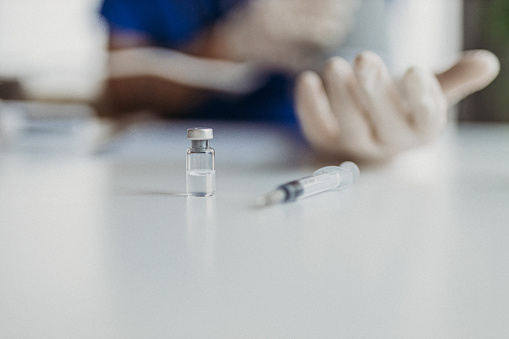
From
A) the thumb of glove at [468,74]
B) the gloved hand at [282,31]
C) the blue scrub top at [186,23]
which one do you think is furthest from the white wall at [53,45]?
the thumb of glove at [468,74]

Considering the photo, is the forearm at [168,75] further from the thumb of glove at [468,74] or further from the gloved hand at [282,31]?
the thumb of glove at [468,74]

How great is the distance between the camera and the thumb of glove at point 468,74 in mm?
602

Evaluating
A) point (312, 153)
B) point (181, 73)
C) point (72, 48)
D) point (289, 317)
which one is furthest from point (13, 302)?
point (72, 48)

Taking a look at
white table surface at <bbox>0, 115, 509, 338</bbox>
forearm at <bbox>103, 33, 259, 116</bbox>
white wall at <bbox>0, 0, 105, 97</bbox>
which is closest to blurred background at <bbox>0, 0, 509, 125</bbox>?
white wall at <bbox>0, 0, 105, 97</bbox>

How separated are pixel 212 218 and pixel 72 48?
3504 mm

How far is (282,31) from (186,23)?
43 centimetres

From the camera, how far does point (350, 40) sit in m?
1.97

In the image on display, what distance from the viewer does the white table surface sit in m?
0.21

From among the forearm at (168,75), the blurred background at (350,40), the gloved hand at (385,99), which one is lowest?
the gloved hand at (385,99)

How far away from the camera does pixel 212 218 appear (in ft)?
1.35

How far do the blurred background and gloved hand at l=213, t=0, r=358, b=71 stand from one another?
281 millimetres

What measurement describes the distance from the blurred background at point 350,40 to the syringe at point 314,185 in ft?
3.62

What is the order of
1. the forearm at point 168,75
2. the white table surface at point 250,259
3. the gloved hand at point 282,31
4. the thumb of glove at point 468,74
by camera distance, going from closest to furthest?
1. the white table surface at point 250,259
2. the thumb of glove at point 468,74
3. the gloved hand at point 282,31
4. the forearm at point 168,75

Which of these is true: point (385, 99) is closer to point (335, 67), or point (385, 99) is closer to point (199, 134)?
point (335, 67)
